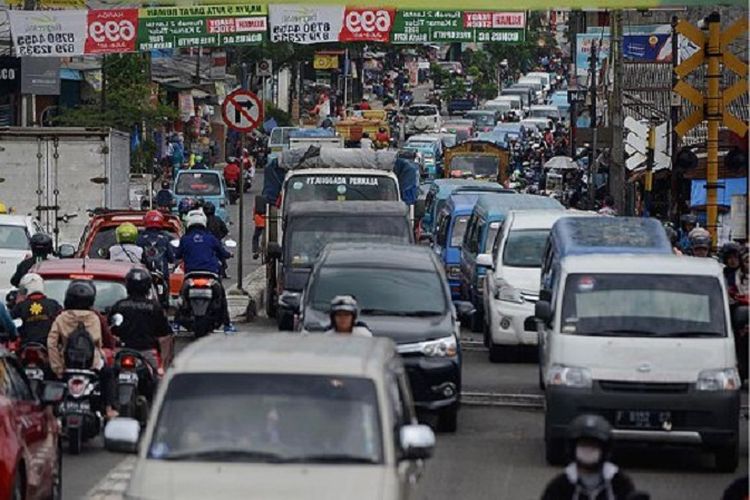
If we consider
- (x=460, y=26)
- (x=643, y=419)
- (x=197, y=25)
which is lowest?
(x=643, y=419)

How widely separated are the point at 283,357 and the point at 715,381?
6470mm

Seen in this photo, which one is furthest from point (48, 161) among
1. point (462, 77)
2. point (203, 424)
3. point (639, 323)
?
point (462, 77)

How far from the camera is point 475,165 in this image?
54219 millimetres

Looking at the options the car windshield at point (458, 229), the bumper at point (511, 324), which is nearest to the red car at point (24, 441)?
the bumper at point (511, 324)

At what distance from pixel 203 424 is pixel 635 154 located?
97.6ft

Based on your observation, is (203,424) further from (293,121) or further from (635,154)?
(293,121)

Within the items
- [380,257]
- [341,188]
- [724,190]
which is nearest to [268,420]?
[380,257]

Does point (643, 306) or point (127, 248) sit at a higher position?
point (643, 306)

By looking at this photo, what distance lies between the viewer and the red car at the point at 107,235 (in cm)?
2780

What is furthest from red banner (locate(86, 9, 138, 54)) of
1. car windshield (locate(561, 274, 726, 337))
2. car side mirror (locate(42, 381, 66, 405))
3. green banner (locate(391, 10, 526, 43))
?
car side mirror (locate(42, 381, 66, 405))

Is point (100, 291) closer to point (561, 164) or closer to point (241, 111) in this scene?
point (241, 111)

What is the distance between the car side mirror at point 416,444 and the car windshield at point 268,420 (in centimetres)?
20

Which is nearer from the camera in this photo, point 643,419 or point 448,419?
point 643,419

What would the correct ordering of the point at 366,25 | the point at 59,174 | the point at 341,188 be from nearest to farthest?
the point at 341,188 < the point at 59,174 < the point at 366,25
